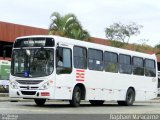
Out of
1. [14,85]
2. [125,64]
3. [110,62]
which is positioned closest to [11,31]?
[125,64]

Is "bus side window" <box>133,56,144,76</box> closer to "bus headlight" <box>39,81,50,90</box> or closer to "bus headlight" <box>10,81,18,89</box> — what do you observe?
"bus headlight" <box>39,81,50,90</box>

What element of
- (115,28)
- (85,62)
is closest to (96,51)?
(85,62)

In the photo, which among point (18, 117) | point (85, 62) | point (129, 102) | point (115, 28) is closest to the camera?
point (18, 117)

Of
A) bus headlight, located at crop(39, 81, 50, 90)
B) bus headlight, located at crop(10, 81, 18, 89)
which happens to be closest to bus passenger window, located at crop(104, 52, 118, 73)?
bus headlight, located at crop(39, 81, 50, 90)

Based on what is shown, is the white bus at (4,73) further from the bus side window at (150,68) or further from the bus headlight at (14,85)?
the bus headlight at (14,85)

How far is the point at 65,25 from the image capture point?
47281 millimetres

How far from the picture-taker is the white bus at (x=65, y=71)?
23.5 metres

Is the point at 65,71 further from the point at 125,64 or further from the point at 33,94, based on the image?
the point at 125,64

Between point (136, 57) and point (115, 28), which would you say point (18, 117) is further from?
point (115, 28)

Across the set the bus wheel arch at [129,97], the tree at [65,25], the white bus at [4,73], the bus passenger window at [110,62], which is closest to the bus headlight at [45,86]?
the bus passenger window at [110,62]

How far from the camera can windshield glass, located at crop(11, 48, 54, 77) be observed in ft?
77.0

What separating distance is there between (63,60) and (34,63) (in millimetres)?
1315

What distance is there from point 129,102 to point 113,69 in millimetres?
2940

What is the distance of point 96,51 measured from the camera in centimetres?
2688
